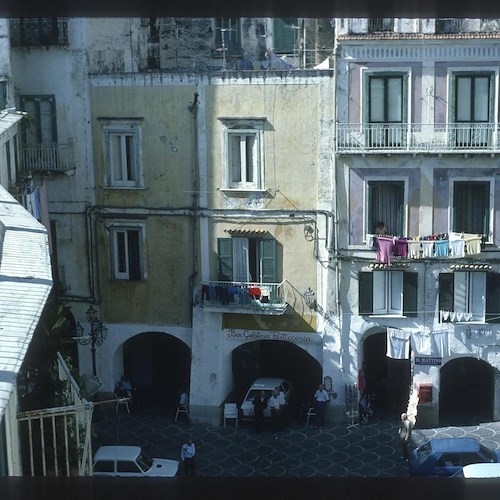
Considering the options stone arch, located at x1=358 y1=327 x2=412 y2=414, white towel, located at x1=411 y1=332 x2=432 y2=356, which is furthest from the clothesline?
stone arch, located at x1=358 y1=327 x2=412 y2=414

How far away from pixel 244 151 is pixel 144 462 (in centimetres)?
820

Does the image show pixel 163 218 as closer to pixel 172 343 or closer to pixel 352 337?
pixel 172 343

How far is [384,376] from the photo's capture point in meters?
26.3

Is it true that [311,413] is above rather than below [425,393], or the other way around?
below

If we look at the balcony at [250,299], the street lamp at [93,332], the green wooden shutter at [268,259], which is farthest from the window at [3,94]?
the green wooden shutter at [268,259]

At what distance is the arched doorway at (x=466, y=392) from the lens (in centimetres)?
2484

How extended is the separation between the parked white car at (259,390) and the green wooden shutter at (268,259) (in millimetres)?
2609

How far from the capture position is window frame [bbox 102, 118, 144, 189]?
2530 cm

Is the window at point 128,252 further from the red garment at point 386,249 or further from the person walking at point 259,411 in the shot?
the red garment at point 386,249

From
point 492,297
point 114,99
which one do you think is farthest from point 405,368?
point 114,99

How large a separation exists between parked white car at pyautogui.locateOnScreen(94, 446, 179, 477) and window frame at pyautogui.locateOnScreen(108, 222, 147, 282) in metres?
6.37

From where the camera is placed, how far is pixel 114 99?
25.2 metres

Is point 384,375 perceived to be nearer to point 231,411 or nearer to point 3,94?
point 231,411

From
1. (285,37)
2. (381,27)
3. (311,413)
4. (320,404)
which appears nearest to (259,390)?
(311,413)
